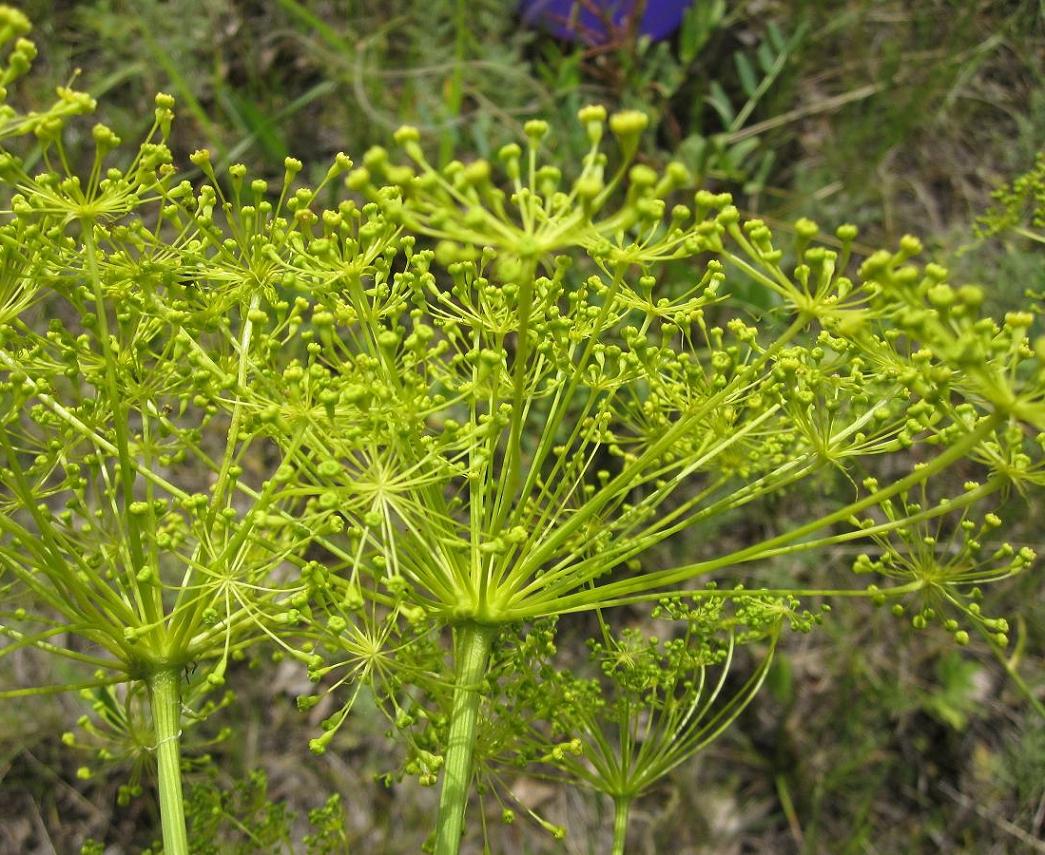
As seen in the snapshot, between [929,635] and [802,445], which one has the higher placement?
[802,445]

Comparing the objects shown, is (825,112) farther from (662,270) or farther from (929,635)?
(929,635)

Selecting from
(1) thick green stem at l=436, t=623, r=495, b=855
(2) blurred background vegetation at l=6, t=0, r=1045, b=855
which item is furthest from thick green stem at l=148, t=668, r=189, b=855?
(2) blurred background vegetation at l=6, t=0, r=1045, b=855

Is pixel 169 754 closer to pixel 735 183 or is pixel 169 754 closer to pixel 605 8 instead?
pixel 735 183

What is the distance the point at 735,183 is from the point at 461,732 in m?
4.26

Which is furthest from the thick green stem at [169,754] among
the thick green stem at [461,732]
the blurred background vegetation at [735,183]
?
the blurred background vegetation at [735,183]

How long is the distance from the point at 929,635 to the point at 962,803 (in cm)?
92

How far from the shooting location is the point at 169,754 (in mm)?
1850

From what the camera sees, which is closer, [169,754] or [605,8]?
[169,754]

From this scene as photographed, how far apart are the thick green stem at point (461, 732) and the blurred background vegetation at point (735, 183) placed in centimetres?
294

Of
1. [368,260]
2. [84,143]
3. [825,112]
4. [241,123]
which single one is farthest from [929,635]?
[84,143]

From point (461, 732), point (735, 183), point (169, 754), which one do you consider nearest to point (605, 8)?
point (735, 183)

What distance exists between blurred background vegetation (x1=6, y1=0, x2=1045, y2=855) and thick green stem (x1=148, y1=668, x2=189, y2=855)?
9.20 feet

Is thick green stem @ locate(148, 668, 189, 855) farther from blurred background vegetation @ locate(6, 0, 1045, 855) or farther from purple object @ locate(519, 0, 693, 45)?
purple object @ locate(519, 0, 693, 45)

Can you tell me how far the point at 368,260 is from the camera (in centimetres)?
179
